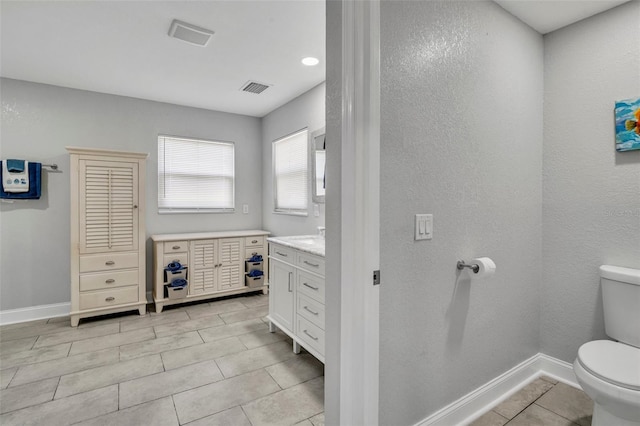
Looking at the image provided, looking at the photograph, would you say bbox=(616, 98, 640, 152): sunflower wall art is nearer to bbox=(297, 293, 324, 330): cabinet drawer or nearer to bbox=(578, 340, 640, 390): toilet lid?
bbox=(578, 340, 640, 390): toilet lid

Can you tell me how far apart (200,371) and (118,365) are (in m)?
0.65

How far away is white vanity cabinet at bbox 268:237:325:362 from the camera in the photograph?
7.21 feet

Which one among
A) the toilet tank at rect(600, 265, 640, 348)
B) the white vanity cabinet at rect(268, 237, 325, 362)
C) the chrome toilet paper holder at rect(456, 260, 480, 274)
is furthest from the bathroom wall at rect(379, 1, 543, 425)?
the white vanity cabinet at rect(268, 237, 325, 362)

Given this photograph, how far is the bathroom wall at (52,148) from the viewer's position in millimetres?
3268

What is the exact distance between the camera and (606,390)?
137cm

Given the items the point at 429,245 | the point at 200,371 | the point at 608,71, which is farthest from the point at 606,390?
the point at 200,371

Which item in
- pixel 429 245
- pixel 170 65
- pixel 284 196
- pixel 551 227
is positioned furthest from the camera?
pixel 284 196

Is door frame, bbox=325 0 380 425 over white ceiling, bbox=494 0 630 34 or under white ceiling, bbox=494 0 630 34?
under

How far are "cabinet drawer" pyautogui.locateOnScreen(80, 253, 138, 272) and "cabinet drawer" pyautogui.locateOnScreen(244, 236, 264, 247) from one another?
1222 mm

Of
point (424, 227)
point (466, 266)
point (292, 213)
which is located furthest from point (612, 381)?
point (292, 213)

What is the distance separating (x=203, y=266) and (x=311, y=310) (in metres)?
2.02

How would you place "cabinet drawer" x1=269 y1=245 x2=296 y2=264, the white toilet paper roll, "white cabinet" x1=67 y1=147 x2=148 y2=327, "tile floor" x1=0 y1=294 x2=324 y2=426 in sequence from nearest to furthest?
the white toilet paper roll → "tile floor" x1=0 y1=294 x2=324 y2=426 → "cabinet drawer" x1=269 y1=245 x2=296 y2=264 → "white cabinet" x1=67 y1=147 x2=148 y2=327

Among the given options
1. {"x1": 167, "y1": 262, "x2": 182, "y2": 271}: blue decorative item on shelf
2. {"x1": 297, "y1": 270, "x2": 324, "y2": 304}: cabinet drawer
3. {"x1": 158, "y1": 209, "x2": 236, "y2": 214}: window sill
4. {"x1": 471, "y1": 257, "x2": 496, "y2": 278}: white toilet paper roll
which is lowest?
{"x1": 167, "y1": 262, "x2": 182, "y2": 271}: blue decorative item on shelf

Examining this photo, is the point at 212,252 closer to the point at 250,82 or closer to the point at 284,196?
the point at 284,196
